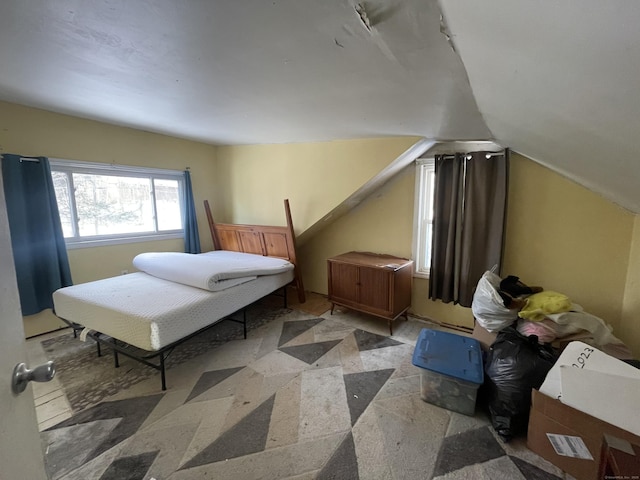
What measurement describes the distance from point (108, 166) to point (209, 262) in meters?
1.67

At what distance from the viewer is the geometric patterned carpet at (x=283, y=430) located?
1398 mm

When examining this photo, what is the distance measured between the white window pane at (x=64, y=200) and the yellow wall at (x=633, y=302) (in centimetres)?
Result: 515

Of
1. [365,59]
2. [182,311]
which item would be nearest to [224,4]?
[365,59]

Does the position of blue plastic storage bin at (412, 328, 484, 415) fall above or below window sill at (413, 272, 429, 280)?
below

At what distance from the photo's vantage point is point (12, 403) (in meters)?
0.66

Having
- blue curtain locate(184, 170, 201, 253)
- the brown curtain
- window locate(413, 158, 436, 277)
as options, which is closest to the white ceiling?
the brown curtain

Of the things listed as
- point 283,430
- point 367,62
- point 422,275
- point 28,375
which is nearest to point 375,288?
point 422,275

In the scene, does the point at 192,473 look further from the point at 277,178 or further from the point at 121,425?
the point at 277,178

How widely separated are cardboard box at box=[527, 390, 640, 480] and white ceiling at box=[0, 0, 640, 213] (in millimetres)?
1147

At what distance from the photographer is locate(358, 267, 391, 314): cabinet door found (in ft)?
9.06

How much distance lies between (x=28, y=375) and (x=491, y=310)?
7.98ft

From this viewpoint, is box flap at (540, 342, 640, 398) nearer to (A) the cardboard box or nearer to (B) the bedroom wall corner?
(A) the cardboard box

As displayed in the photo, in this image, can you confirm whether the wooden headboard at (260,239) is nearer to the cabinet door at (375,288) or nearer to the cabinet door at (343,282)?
the cabinet door at (343,282)

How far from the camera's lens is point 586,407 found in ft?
4.04
